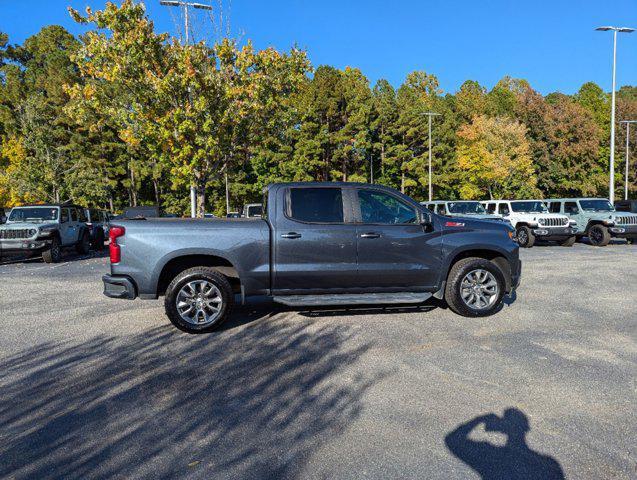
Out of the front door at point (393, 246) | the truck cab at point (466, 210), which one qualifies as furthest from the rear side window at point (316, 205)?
the truck cab at point (466, 210)

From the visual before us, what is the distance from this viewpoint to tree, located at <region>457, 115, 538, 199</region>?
132ft

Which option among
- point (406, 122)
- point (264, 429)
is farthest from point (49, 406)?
point (406, 122)

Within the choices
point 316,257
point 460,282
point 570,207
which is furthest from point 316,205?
point 570,207

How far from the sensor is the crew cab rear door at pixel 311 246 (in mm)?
6277

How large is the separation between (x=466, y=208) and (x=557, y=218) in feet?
10.5

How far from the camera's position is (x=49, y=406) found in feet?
12.6

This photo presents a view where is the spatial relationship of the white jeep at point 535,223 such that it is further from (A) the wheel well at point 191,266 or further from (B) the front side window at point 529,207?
(A) the wheel well at point 191,266

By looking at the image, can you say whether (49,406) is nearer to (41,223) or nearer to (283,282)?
(283,282)

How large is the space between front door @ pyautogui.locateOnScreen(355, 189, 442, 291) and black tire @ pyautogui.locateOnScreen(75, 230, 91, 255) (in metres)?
13.4

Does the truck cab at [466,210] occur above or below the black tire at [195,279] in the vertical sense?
above

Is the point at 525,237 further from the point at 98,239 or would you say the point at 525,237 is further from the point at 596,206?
the point at 98,239

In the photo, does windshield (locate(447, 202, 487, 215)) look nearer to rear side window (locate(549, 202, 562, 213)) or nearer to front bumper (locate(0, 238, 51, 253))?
rear side window (locate(549, 202, 562, 213))

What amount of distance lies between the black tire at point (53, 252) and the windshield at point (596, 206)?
1862 cm

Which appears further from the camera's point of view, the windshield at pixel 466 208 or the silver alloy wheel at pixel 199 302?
the windshield at pixel 466 208
